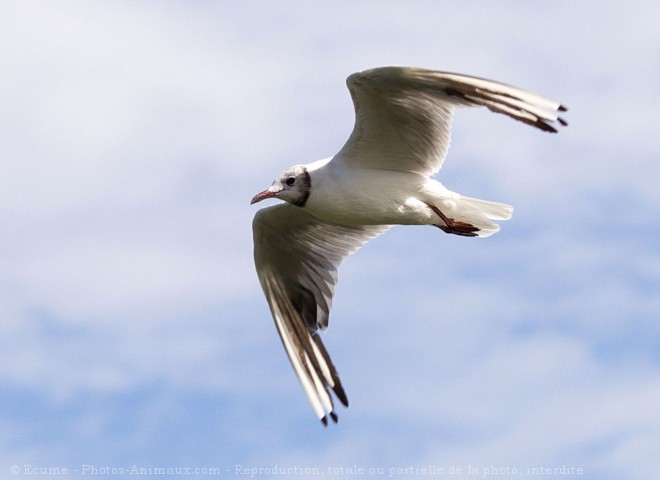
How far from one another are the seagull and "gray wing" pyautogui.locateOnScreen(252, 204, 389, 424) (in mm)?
10

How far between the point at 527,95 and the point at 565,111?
1.11ft

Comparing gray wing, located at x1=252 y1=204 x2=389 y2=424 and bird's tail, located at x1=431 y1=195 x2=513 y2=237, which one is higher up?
gray wing, located at x1=252 y1=204 x2=389 y2=424

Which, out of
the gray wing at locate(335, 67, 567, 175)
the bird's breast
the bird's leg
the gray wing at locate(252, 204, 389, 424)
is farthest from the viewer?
the gray wing at locate(252, 204, 389, 424)

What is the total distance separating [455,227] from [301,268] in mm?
2034

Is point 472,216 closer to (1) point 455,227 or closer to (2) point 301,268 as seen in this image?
(1) point 455,227

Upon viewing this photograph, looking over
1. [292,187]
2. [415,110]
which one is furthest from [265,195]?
[415,110]

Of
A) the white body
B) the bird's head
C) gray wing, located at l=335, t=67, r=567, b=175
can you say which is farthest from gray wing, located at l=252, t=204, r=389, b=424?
gray wing, located at l=335, t=67, r=567, b=175

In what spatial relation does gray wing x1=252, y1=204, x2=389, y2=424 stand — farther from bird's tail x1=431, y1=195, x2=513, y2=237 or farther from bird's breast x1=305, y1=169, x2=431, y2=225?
bird's tail x1=431, y1=195, x2=513, y2=237

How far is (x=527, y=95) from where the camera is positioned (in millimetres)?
10391

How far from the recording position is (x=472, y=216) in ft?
41.1

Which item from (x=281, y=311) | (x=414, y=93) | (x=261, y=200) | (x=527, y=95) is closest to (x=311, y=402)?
(x=281, y=311)

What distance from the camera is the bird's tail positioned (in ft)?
40.5

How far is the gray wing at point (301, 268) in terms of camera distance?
43.8ft

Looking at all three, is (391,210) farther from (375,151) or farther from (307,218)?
(307,218)
